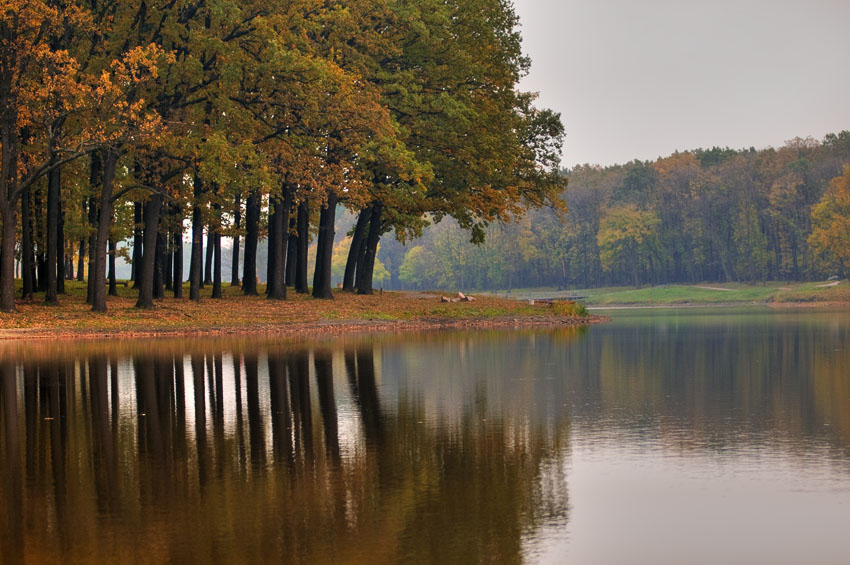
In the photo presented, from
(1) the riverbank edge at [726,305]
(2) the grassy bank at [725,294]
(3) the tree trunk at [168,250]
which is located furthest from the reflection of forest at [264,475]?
(2) the grassy bank at [725,294]

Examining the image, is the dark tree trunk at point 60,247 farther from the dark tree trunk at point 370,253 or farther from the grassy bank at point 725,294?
the grassy bank at point 725,294

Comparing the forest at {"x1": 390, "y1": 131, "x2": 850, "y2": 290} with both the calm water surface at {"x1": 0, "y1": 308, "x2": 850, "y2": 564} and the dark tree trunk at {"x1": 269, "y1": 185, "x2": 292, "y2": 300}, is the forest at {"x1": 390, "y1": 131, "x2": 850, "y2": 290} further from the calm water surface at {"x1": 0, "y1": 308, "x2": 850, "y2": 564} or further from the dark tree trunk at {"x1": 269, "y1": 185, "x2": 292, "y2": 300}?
the calm water surface at {"x1": 0, "y1": 308, "x2": 850, "y2": 564}

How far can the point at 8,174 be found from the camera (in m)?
41.5

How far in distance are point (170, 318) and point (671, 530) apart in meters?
35.1

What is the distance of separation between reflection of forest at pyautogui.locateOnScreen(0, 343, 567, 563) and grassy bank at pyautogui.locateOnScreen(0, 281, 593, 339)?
695 inches

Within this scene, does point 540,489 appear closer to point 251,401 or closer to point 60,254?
point 251,401

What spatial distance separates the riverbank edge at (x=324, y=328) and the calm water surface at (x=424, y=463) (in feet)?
39.5

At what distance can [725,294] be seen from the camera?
12438 cm

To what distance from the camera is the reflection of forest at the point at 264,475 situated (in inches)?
373

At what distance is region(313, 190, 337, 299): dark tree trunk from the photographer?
5528 cm

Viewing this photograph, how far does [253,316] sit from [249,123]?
8657 millimetres

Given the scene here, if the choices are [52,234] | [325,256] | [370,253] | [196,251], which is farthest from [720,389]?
[370,253]

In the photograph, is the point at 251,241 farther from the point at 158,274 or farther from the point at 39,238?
the point at 39,238

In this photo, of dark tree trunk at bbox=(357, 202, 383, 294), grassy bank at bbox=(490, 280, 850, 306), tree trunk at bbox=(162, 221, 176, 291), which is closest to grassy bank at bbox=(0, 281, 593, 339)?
tree trunk at bbox=(162, 221, 176, 291)
